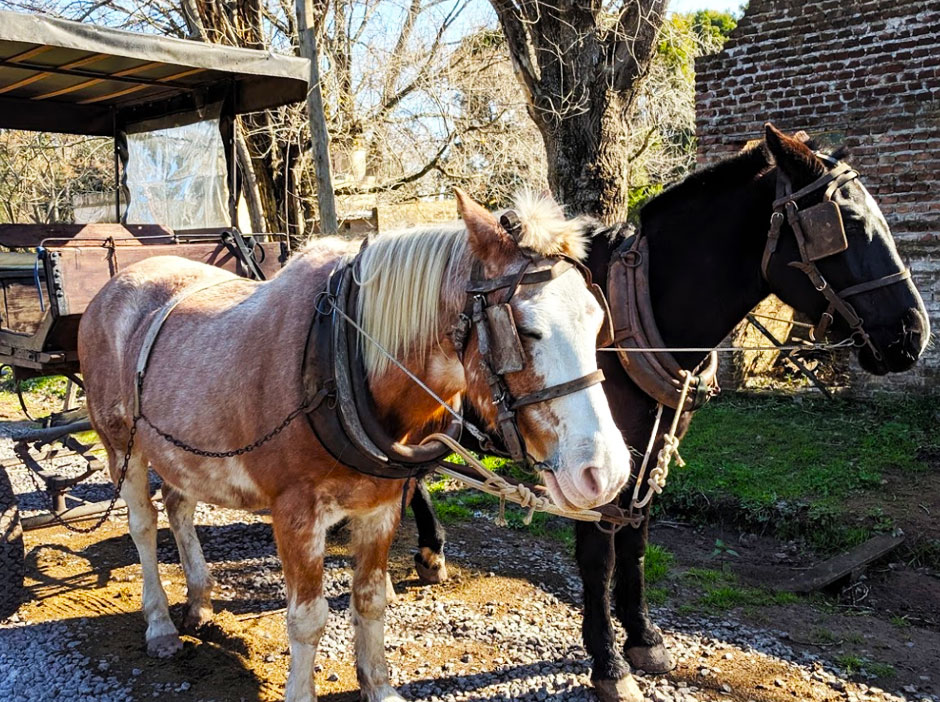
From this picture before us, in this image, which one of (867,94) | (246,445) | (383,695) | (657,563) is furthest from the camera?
(867,94)

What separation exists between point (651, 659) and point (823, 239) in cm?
197

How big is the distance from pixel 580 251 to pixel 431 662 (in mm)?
2166

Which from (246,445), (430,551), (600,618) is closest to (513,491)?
(246,445)

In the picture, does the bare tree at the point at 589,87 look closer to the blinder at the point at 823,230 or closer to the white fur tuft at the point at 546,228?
the blinder at the point at 823,230

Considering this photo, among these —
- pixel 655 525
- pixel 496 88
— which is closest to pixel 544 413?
pixel 655 525

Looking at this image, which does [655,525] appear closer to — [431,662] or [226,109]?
[431,662]

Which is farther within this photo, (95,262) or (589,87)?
(589,87)

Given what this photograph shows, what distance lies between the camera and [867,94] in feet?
22.2

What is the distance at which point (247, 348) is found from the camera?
9.04ft

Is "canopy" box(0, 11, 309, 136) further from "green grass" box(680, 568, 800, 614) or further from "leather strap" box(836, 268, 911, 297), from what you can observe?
"green grass" box(680, 568, 800, 614)

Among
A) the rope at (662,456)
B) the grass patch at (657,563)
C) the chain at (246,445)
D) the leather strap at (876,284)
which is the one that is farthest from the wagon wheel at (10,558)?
the leather strap at (876,284)

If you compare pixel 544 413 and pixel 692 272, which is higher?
pixel 692 272

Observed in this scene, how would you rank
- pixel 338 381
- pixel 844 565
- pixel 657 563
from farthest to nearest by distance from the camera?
pixel 657 563, pixel 844 565, pixel 338 381

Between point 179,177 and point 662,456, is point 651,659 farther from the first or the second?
point 179,177
